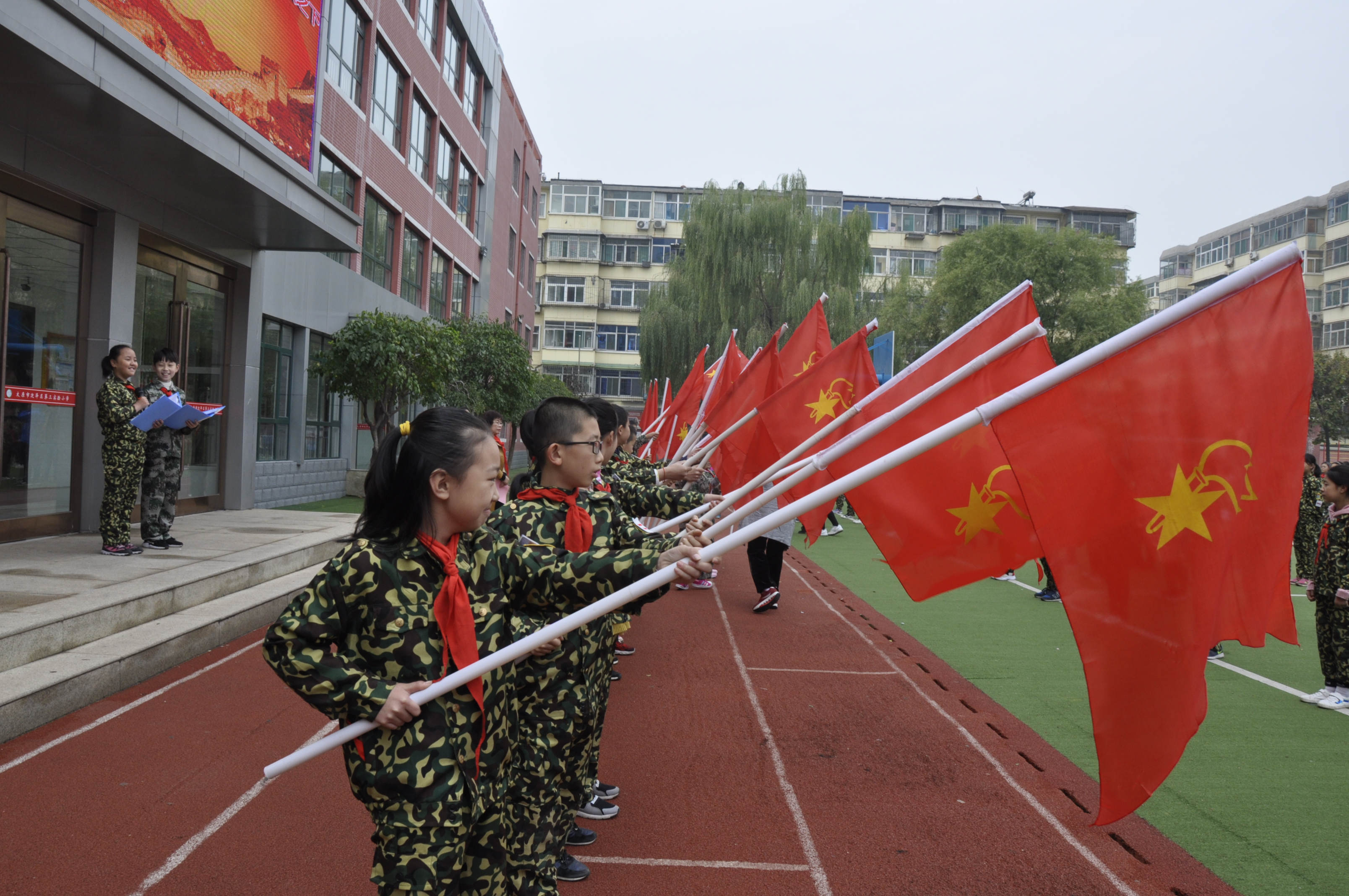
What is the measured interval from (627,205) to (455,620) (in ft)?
188

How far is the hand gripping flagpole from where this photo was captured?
2.26 m

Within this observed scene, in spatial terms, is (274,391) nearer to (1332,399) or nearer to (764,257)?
(764,257)

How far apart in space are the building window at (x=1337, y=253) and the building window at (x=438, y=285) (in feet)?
147

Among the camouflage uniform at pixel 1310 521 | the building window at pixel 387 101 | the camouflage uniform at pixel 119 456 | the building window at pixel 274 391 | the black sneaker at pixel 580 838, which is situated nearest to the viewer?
the black sneaker at pixel 580 838

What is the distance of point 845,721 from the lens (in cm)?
590

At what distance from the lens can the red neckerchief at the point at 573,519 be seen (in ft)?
10.6

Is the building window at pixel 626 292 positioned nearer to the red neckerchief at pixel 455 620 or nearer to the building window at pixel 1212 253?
the building window at pixel 1212 253

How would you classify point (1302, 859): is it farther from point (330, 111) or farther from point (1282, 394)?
point (330, 111)

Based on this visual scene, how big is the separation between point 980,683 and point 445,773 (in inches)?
224

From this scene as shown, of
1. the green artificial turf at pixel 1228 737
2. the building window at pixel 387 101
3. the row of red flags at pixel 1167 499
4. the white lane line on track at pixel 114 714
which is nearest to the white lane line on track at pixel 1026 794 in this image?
the green artificial turf at pixel 1228 737

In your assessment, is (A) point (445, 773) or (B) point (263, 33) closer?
(A) point (445, 773)

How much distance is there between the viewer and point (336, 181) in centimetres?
1731

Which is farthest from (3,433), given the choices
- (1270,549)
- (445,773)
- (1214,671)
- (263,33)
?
(1214,671)

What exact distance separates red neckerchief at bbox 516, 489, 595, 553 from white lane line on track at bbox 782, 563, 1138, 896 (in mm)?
2510
